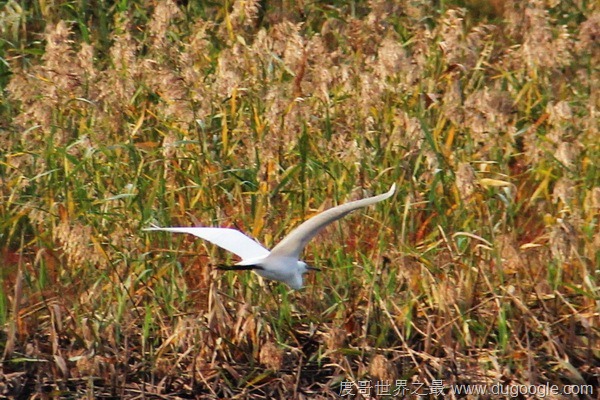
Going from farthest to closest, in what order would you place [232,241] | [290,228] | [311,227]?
[290,228] < [232,241] < [311,227]

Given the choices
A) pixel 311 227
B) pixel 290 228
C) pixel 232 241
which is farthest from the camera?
pixel 290 228

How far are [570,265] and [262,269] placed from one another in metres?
1.12

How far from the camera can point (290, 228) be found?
4.09 metres

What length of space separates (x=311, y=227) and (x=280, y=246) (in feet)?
0.42

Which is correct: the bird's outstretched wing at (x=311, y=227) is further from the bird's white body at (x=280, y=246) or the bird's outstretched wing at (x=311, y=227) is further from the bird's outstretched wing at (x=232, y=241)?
the bird's outstretched wing at (x=232, y=241)

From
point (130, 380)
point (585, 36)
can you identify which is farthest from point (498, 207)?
point (130, 380)

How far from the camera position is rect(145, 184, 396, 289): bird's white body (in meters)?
3.24

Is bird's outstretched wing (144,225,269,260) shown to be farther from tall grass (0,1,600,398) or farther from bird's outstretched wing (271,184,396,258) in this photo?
tall grass (0,1,600,398)

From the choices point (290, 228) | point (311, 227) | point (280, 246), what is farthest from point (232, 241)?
point (290, 228)

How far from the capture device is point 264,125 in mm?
4297

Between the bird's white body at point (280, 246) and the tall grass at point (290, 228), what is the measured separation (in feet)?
0.89

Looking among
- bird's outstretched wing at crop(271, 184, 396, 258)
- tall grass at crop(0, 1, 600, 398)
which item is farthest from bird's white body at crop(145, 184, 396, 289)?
tall grass at crop(0, 1, 600, 398)

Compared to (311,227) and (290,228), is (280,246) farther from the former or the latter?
(290,228)

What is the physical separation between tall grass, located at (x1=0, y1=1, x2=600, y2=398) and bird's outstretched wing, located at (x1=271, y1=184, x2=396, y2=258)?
371 millimetres
